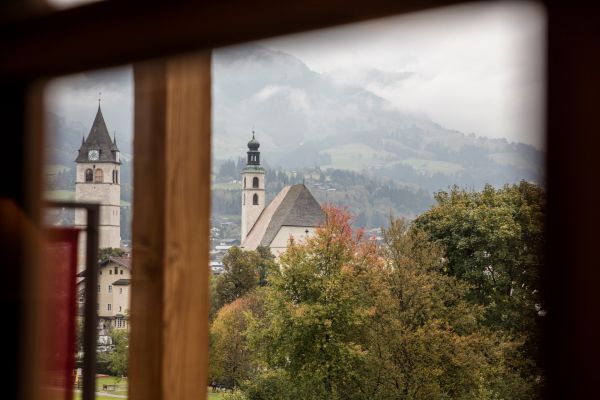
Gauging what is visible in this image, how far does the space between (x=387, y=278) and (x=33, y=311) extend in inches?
600

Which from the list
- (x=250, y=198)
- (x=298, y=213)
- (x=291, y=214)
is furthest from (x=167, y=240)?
(x=250, y=198)

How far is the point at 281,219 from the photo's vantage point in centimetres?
3228

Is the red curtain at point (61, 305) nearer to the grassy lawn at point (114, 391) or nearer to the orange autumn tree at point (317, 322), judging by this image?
the grassy lawn at point (114, 391)

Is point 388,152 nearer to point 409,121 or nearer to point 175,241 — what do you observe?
point 409,121

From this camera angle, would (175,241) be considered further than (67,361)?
No

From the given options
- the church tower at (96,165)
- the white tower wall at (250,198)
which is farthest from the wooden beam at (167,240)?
the white tower wall at (250,198)

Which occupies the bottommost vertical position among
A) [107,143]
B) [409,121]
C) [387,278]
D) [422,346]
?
[422,346]

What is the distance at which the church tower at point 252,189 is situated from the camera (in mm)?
37125

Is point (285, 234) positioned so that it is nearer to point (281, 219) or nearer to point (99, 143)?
point (281, 219)

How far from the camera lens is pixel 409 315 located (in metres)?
15.1

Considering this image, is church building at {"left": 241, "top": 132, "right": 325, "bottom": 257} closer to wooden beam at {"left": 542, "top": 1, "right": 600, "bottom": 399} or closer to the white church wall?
the white church wall

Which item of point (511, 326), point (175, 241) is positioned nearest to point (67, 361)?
point (175, 241)

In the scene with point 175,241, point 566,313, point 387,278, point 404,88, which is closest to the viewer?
point 566,313

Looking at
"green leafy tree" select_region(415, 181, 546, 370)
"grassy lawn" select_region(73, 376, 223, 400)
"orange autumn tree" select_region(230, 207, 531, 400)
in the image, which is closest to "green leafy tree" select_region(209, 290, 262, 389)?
Answer: "grassy lawn" select_region(73, 376, 223, 400)
